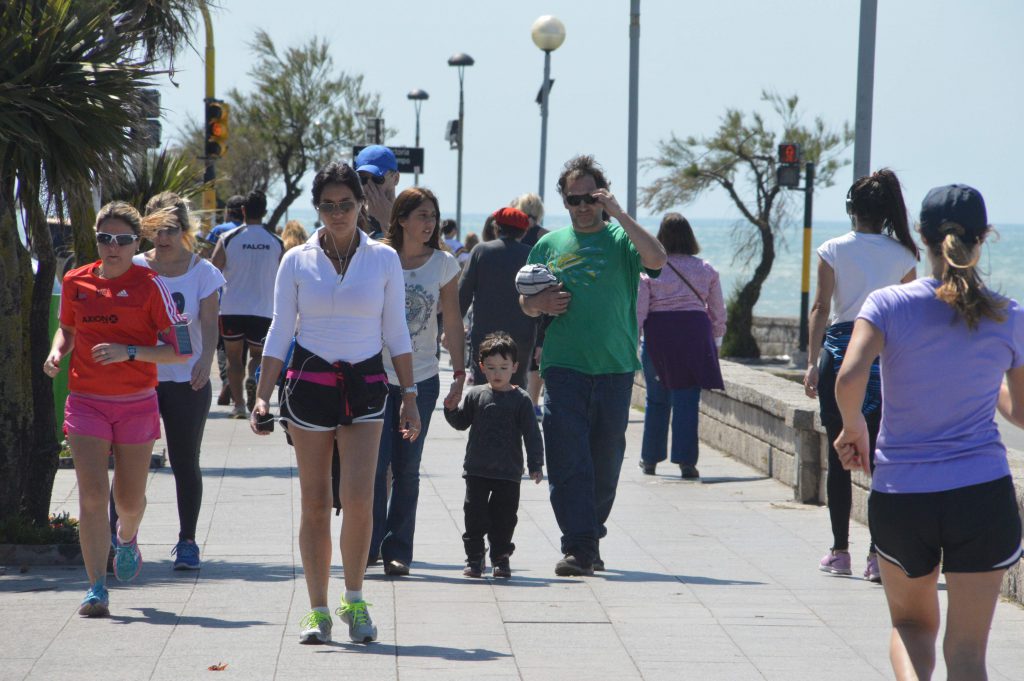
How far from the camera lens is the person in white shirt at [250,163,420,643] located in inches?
223

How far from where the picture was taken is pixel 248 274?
1320 centimetres

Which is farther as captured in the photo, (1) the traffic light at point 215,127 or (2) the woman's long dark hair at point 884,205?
(1) the traffic light at point 215,127

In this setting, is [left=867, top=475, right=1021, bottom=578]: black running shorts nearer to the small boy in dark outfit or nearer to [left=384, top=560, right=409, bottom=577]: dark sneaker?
the small boy in dark outfit

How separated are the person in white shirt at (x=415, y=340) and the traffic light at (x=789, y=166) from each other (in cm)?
1690

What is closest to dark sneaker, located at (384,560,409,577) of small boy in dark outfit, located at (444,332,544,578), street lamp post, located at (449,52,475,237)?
small boy in dark outfit, located at (444,332,544,578)

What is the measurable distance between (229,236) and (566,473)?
6673 mm

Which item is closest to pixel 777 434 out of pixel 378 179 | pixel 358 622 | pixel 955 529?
pixel 378 179

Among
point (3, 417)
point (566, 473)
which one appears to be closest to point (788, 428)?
point (566, 473)

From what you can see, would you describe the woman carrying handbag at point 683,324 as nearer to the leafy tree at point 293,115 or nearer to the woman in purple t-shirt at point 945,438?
the woman in purple t-shirt at point 945,438

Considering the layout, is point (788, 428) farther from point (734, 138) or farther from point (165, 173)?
point (734, 138)

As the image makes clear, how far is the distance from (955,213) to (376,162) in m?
3.86

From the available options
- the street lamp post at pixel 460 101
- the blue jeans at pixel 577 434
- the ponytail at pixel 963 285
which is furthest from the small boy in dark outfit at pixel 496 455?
the street lamp post at pixel 460 101

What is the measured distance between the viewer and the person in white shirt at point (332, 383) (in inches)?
223

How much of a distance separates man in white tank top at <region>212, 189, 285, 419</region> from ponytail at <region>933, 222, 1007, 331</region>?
31.2ft
